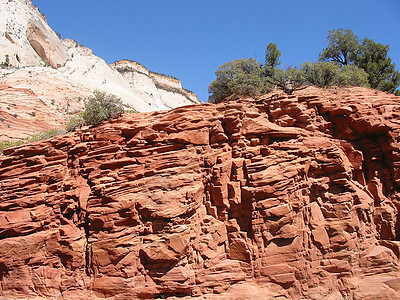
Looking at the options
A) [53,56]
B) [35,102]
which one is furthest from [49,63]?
[35,102]

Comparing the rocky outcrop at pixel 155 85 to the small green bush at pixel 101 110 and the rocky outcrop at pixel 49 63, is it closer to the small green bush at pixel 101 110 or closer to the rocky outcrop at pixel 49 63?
the rocky outcrop at pixel 49 63

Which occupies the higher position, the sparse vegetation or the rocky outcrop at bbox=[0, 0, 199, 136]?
the rocky outcrop at bbox=[0, 0, 199, 136]

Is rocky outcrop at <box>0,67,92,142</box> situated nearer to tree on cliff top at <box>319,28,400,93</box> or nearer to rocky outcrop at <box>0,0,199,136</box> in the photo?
rocky outcrop at <box>0,0,199,136</box>

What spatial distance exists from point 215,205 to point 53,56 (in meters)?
38.5

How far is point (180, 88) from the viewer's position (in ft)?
210

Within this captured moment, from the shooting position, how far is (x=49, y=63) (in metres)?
36.8

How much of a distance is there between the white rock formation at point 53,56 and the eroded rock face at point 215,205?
20859mm

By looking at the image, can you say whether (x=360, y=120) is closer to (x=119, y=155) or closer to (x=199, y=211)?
(x=199, y=211)

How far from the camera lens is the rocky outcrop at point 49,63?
25.9 metres

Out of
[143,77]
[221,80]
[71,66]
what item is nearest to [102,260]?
[221,80]

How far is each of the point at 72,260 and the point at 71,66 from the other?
33.9 meters

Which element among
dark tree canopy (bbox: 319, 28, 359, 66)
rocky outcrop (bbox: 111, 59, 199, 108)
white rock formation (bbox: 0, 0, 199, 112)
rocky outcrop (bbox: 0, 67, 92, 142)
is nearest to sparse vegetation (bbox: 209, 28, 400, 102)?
dark tree canopy (bbox: 319, 28, 359, 66)

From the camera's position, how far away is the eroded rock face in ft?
29.6

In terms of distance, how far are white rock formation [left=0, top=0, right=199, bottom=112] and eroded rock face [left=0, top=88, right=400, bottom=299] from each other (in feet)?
68.4
